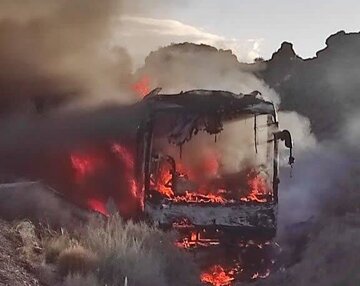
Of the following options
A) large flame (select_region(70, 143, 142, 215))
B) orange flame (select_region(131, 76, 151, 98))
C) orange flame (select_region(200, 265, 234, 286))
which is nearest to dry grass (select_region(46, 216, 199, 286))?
orange flame (select_region(200, 265, 234, 286))

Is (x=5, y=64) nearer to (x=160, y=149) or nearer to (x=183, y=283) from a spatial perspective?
(x=160, y=149)

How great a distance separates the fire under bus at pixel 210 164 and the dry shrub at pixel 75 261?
6.28 ft

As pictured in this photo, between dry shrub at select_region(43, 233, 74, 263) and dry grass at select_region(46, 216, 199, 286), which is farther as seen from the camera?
dry shrub at select_region(43, 233, 74, 263)

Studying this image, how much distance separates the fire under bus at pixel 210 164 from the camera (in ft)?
38.8

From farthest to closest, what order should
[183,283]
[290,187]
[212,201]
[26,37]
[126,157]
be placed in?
[26,37] → [290,187] → [126,157] → [212,201] → [183,283]

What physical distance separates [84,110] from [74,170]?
1773mm

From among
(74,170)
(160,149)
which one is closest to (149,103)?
(160,149)

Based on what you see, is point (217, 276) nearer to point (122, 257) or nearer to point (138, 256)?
point (138, 256)

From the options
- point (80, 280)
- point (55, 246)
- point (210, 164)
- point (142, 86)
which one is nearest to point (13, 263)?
point (80, 280)

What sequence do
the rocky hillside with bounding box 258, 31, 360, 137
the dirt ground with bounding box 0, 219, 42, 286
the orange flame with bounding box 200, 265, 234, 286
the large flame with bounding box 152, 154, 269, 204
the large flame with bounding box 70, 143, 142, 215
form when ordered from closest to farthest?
the dirt ground with bounding box 0, 219, 42, 286 < the orange flame with bounding box 200, 265, 234, 286 < the large flame with bounding box 152, 154, 269, 204 < the large flame with bounding box 70, 143, 142, 215 < the rocky hillside with bounding box 258, 31, 360, 137

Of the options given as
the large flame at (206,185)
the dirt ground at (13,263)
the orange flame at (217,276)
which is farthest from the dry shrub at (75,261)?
the orange flame at (217,276)

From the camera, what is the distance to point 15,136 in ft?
50.6

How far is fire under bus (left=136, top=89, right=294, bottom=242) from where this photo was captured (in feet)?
38.8

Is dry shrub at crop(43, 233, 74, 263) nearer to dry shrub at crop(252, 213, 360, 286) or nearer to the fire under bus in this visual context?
→ the fire under bus
